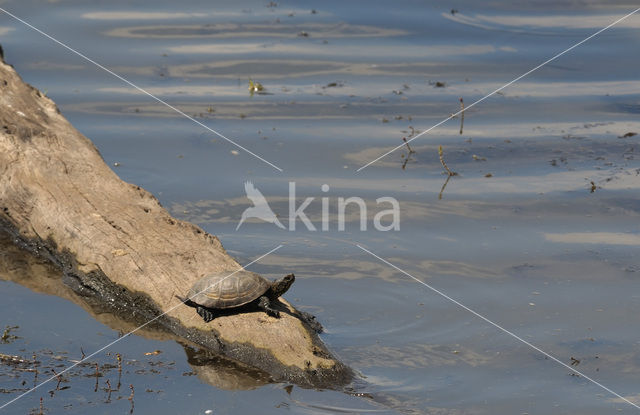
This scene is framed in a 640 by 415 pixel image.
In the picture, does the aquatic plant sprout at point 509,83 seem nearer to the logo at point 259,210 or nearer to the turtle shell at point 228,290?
the logo at point 259,210

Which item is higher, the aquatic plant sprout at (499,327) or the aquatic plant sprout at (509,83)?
the aquatic plant sprout at (509,83)

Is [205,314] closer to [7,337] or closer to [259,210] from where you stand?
[7,337]

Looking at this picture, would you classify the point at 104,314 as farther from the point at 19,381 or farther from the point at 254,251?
the point at 254,251

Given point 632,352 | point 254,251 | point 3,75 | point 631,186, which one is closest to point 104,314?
point 254,251


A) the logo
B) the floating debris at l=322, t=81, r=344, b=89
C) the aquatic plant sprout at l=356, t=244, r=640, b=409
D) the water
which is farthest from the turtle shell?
the floating debris at l=322, t=81, r=344, b=89

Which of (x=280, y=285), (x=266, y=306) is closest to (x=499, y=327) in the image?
(x=280, y=285)

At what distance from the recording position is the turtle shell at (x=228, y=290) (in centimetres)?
568

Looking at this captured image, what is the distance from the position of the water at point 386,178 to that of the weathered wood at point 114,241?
0.18 meters

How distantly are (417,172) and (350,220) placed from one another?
1267 millimetres

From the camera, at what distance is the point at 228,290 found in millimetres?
5719

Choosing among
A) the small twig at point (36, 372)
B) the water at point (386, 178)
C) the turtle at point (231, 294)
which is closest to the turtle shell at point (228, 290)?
the turtle at point (231, 294)

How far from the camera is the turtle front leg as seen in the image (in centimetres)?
569
